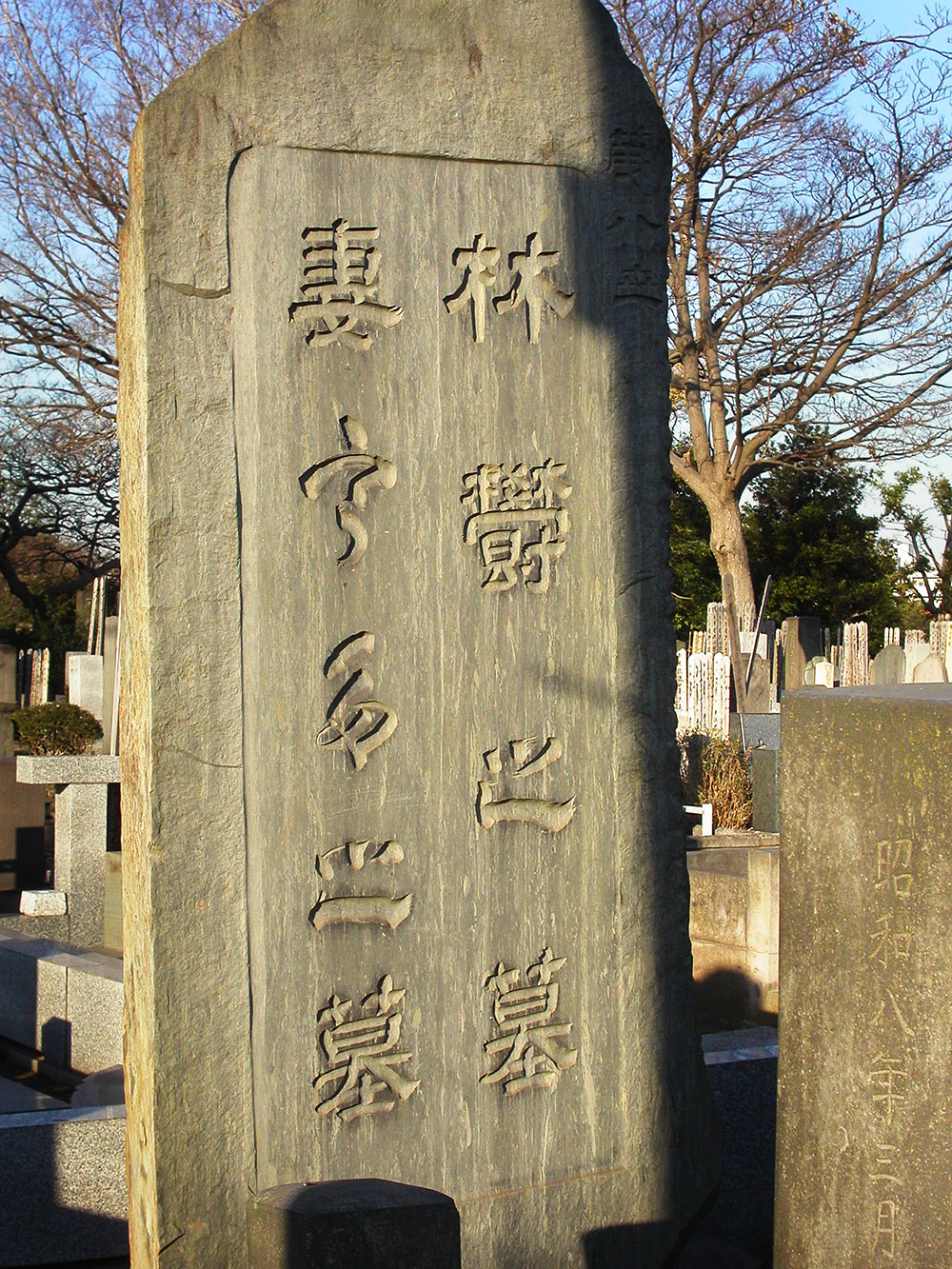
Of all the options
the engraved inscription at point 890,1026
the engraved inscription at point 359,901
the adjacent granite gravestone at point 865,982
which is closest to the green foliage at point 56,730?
the engraved inscription at point 359,901

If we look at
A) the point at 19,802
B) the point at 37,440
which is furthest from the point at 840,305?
the point at 19,802

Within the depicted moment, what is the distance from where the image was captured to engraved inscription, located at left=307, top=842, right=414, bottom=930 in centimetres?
299

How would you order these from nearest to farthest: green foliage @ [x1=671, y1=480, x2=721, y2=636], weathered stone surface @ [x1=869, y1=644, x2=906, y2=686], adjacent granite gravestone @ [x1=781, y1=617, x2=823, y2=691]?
weathered stone surface @ [x1=869, y1=644, x2=906, y2=686], adjacent granite gravestone @ [x1=781, y1=617, x2=823, y2=691], green foliage @ [x1=671, y1=480, x2=721, y2=636]

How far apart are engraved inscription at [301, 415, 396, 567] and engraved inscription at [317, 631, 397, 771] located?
20 cm

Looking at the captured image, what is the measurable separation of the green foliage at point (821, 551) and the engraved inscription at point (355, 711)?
20.6 meters

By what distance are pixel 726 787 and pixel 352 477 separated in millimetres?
6891

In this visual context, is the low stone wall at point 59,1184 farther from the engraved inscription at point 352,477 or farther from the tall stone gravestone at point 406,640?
the engraved inscription at point 352,477

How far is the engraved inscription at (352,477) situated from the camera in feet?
9.85

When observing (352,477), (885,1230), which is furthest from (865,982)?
(352,477)

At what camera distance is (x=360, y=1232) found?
2.24 m

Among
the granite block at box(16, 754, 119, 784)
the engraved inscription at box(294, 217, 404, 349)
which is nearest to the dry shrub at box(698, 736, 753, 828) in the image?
the granite block at box(16, 754, 119, 784)

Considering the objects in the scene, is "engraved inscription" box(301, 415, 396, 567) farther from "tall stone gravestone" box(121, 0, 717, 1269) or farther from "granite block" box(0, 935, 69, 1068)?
"granite block" box(0, 935, 69, 1068)

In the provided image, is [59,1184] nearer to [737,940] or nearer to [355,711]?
[355,711]

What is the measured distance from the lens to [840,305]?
18.0 m
